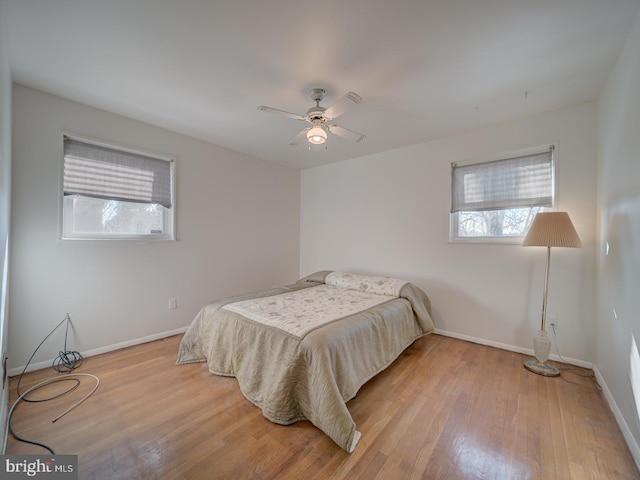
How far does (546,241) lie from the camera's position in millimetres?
2209

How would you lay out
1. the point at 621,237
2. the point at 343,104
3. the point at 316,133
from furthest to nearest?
the point at 316,133, the point at 343,104, the point at 621,237

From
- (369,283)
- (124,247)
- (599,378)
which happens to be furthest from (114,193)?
(599,378)

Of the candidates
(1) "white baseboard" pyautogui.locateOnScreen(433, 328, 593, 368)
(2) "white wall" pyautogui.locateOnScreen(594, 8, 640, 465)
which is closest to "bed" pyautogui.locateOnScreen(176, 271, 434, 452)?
(1) "white baseboard" pyautogui.locateOnScreen(433, 328, 593, 368)

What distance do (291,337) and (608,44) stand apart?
2846 mm

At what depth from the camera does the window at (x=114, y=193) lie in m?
2.46

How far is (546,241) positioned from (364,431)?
83.6 inches

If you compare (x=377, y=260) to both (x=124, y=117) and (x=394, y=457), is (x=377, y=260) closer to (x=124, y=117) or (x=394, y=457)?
(x=394, y=457)

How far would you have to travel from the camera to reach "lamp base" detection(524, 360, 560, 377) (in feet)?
7.38

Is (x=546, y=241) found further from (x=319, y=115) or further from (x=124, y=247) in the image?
(x=124, y=247)

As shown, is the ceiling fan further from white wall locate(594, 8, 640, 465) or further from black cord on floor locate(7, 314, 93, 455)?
black cord on floor locate(7, 314, 93, 455)

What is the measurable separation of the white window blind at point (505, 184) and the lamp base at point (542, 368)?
153 cm

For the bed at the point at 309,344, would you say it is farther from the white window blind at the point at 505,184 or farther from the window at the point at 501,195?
the white window blind at the point at 505,184

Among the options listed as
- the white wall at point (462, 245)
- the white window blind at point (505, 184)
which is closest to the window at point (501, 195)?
the white window blind at point (505, 184)

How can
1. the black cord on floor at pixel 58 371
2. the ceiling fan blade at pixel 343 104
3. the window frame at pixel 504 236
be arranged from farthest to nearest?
the window frame at pixel 504 236 < the ceiling fan blade at pixel 343 104 < the black cord on floor at pixel 58 371
